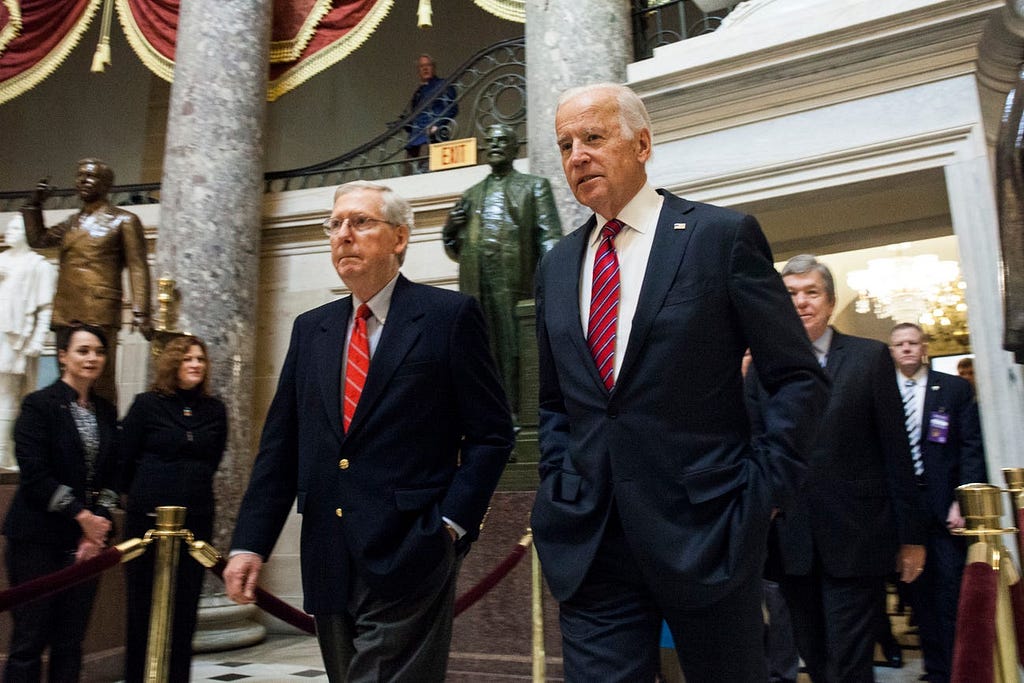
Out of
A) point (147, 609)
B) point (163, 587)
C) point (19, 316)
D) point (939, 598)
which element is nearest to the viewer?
point (163, 587)

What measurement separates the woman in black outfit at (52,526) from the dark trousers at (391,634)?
1.84 meters

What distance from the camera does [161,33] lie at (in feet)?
26.2

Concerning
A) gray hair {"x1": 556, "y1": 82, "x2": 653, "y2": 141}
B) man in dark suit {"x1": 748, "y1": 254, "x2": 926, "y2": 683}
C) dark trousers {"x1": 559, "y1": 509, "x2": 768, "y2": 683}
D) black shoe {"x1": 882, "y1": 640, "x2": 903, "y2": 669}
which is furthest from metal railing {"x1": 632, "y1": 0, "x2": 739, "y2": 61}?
dark trousers {"x1": 559, "y1": 509, "x2": 768, "y2": 683}

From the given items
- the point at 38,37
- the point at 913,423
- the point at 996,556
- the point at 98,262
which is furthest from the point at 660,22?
the point at 38,37

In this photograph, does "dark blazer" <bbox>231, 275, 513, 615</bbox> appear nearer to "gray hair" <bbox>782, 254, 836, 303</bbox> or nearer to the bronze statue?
"gray hair" <bbox>782, 254, 836, 303</bbox>

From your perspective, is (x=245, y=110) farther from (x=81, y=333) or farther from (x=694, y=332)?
(x=694, y=332)

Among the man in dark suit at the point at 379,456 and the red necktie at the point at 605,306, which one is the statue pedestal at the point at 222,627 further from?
the red necktie at the point at 605,306

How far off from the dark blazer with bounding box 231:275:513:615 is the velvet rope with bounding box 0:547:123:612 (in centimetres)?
77

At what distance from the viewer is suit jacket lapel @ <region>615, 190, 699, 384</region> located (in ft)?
5.32

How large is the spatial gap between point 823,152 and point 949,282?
4758 millimetres

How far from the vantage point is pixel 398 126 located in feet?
26.4

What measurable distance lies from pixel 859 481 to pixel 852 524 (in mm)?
168

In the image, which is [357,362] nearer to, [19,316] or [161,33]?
[19,316]

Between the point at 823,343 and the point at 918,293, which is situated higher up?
the point at 918,293
